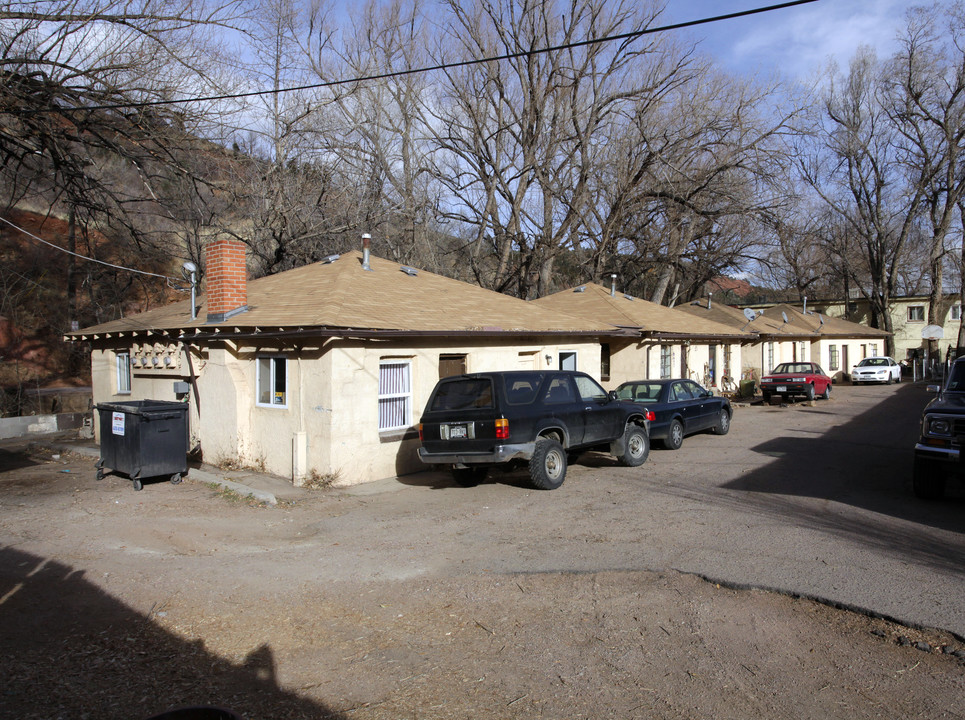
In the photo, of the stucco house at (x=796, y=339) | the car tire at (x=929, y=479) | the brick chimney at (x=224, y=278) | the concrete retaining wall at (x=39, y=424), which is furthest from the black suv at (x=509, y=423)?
the stucco house at (x=796, y=339)

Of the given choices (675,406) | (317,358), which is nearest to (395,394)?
(317,358)

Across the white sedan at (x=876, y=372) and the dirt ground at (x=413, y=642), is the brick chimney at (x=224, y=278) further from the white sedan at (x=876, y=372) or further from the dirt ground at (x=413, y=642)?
the white sedan at (x=876, y=372)

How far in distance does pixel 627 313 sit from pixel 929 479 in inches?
554

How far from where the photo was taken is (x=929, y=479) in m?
9.23

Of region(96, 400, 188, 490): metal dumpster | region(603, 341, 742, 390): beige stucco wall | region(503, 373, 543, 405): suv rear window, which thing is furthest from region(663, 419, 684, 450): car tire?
region(96, 400, 188, 490): metal dumpster

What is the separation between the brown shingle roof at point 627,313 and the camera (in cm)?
2227

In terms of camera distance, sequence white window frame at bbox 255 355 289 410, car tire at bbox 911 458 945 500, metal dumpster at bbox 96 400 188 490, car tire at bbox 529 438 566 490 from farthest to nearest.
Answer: white window frame at bbox 255 355 289 410
metal dumpster at bbox 96 400 188 490
car tire at bbox 529 438 566 490
car tire at bbox 911 458 945 500

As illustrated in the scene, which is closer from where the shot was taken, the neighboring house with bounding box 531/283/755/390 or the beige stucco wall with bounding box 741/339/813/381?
the neighboring house with bounding box 531/283/755/390

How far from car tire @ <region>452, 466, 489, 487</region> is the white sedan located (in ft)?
113

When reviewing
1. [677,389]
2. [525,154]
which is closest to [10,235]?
[525,154]

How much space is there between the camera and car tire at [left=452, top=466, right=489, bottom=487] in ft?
36.6

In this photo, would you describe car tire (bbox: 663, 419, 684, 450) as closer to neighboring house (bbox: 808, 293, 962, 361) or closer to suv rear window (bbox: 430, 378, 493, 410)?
suv rear window (bbox: 430, 378, 493, 410)

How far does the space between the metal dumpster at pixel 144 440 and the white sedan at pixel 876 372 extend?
3764 cm

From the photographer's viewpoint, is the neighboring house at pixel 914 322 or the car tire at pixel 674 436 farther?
the neighboring house at pixel 914 322
